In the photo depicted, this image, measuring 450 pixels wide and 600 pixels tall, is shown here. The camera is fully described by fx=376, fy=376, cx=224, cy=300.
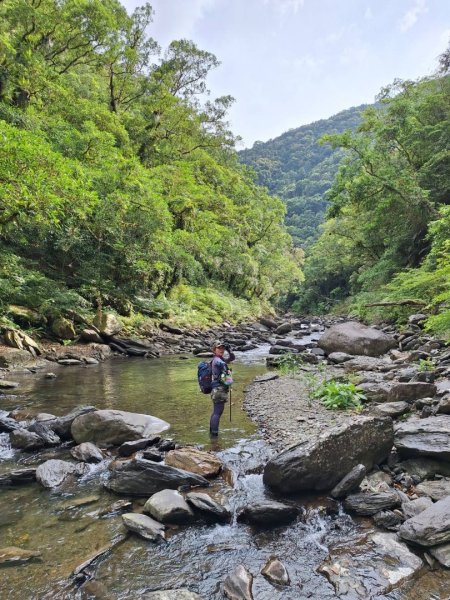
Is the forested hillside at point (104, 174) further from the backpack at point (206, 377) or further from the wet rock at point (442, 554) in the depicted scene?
the wet rock at point (442, 554)

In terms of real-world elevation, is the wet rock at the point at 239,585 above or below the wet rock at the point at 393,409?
above

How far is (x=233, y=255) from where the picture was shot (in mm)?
36500

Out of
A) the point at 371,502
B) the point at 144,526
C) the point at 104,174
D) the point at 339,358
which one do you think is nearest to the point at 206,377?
the point at 144,526

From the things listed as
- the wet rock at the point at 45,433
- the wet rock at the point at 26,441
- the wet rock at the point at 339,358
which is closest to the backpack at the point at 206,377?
the wet rock at the point at 45,433

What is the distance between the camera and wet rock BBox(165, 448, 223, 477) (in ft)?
17.8

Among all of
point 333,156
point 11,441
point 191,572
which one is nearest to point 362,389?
point 191,572

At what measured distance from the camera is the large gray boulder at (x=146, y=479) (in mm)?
4902

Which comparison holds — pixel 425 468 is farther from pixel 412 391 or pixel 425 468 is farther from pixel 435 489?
pixel 412 391

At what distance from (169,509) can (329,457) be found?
82.3 inches

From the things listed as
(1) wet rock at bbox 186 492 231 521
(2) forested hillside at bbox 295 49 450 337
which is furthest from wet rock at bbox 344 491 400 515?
(2) forested hillside at bbox 295 49 450 337

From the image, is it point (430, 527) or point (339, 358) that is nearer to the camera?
point (430, 527)

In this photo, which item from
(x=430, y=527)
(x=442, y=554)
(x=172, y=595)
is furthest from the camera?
(x=430, y=527)

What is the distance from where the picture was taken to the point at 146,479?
16.3 feet

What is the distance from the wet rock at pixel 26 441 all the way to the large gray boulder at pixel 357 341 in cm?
1182
